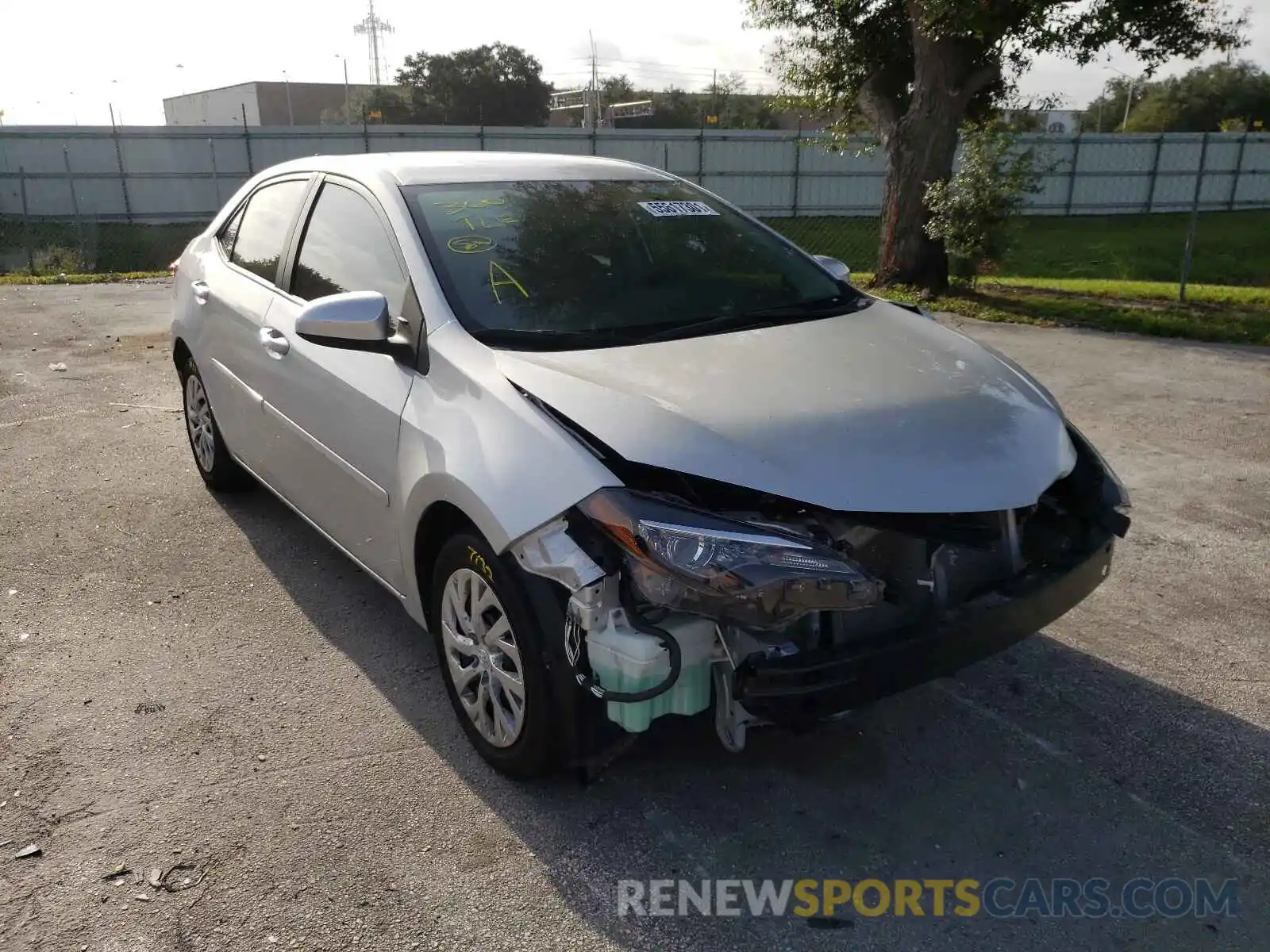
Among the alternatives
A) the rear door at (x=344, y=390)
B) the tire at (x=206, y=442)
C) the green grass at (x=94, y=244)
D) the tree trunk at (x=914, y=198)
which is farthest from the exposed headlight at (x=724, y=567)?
the green grass at (x=94, y=244)

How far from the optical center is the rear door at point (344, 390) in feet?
11.0

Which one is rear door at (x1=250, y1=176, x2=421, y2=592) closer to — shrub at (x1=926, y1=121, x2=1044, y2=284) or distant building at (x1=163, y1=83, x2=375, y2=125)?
shrub at (x1=926, y1=121, x2=1044, y2=284)

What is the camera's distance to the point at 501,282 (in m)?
3.42

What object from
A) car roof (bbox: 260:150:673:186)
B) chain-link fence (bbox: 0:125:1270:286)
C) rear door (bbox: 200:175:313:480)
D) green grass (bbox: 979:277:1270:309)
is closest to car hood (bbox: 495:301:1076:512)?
car roof (bbox: 260:150:673:186)

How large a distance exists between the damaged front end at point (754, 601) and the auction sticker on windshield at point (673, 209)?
5.91 feet

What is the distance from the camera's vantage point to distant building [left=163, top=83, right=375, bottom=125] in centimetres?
5825

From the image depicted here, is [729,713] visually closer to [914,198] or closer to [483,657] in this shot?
[483,657]

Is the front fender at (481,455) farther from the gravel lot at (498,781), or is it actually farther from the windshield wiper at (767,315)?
the gravel lot at (498,781)

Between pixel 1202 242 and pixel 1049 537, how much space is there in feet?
70.4

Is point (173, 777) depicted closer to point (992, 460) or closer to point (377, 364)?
point (377, 364)

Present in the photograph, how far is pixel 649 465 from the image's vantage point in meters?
2.60

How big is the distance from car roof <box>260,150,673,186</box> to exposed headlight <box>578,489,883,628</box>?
6.39ft

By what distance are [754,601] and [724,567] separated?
11 centimetres

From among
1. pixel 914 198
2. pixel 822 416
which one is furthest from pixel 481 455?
pixel 914 198
